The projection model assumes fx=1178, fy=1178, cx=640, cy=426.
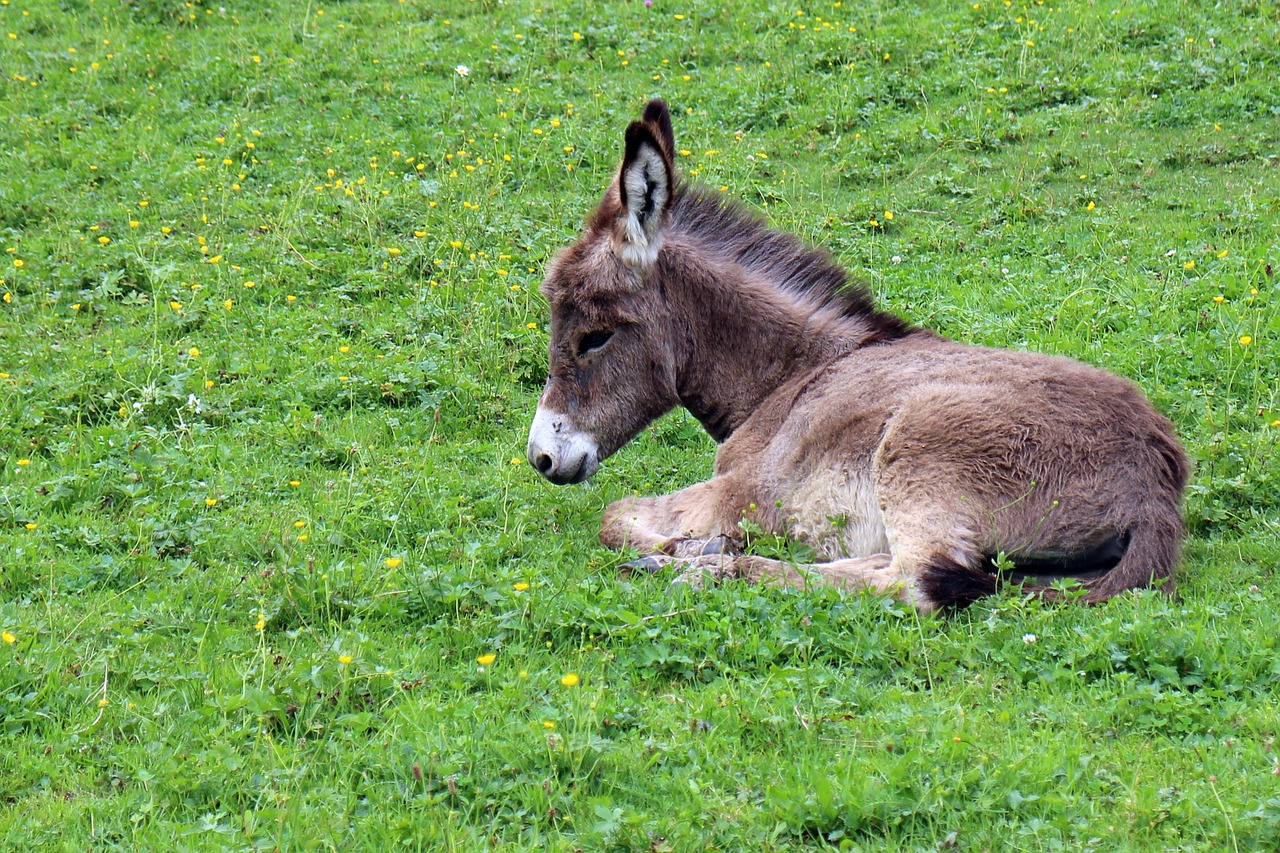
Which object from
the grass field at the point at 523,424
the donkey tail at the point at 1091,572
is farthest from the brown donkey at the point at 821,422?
the grass field at the point at 523,424

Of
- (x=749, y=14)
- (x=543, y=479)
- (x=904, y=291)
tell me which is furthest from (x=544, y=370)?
(x=749, y=14)

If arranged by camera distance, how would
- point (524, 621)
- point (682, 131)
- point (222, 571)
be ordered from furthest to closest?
point (682, 131) < point (222, 571) < point (524, 621)

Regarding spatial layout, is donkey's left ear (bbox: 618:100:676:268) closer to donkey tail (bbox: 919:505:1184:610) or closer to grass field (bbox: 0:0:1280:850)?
grass field (bbox: 0:0:1280:850)

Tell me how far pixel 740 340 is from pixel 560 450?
107 cm

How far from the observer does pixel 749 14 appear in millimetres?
13336

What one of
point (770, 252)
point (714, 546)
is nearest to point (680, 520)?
point (714, 546)

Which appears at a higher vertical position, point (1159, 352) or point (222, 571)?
point (1159, 352)

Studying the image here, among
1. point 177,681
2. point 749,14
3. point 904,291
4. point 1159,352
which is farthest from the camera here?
point 749,14

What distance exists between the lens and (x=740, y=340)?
5832mm

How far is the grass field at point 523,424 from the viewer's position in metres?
3.32

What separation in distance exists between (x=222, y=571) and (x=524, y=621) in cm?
156

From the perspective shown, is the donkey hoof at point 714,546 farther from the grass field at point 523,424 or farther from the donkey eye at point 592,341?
the donkey eye at point 592,341

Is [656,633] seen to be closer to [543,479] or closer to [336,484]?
[543,479]

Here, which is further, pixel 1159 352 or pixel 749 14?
pixel 749 14
